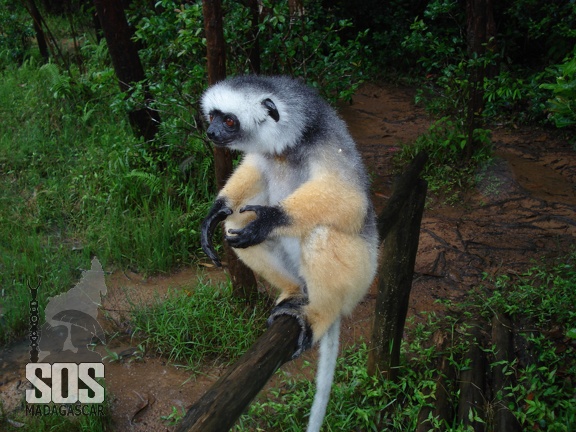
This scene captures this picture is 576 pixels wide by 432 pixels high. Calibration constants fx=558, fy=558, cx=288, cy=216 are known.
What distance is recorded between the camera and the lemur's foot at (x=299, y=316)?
104 inches

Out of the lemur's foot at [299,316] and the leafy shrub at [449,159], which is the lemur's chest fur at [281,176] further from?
the leafy shrub at [449,159]

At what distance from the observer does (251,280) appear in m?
4.57

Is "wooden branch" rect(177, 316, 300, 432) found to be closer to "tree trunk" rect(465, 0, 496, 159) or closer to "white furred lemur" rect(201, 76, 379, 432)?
"white furred lemur" rect(201, 76, 379, 432)

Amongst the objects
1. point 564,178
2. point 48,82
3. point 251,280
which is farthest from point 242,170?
point 48,82

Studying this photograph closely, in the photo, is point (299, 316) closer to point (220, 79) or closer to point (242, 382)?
point (242, 382)

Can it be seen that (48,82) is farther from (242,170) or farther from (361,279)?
(361,279)

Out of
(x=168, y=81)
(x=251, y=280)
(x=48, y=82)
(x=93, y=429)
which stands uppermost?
(x=168, y=81)

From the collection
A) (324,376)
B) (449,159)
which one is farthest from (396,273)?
(449,159)

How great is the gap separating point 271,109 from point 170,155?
3.09 m

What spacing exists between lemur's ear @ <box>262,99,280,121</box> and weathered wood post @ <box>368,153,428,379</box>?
99cm

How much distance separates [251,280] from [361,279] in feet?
6.23

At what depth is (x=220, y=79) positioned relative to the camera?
396 centimetres

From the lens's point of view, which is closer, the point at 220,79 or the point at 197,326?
the point at 220,79

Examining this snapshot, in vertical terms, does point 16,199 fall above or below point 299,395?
above
